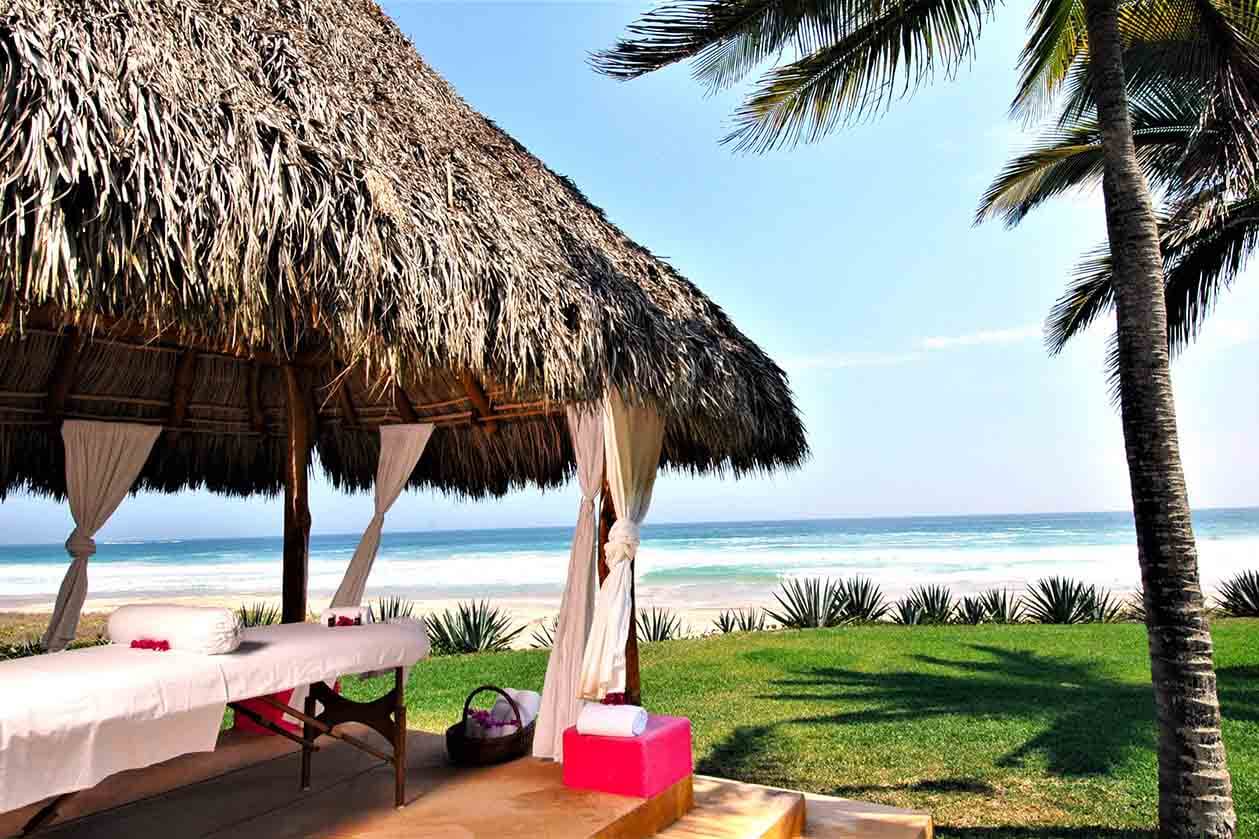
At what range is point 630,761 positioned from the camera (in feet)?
8.99

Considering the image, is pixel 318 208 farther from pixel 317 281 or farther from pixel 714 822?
pixel 714 822

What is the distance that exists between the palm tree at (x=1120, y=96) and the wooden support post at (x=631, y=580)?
5.91ft

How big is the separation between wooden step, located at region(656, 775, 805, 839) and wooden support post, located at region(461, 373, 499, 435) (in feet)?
6.47

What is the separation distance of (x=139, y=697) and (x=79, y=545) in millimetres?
2546

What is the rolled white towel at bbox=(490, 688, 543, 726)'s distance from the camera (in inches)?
129

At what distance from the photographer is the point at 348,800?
278 centimetres

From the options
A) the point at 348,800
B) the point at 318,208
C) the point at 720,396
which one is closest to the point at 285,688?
the point at 348,800

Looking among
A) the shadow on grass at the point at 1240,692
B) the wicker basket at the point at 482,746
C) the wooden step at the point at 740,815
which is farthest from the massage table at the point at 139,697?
the shadow on grass at the point at 1240,692

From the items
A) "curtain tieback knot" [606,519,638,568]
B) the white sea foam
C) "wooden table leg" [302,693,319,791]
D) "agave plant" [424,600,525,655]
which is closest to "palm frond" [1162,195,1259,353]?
"curtain tieback knot" [606,519,638,568]

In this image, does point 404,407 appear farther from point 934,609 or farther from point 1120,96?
point 934,609

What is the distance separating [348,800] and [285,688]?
69cm

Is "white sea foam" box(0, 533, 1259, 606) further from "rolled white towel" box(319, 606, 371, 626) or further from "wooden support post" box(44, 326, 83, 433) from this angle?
"rolled white towel" box(319, 606, 371, 626)

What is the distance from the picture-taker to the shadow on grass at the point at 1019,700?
4547 millimetres

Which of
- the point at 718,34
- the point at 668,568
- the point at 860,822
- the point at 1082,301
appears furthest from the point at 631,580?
the point at 668,568
